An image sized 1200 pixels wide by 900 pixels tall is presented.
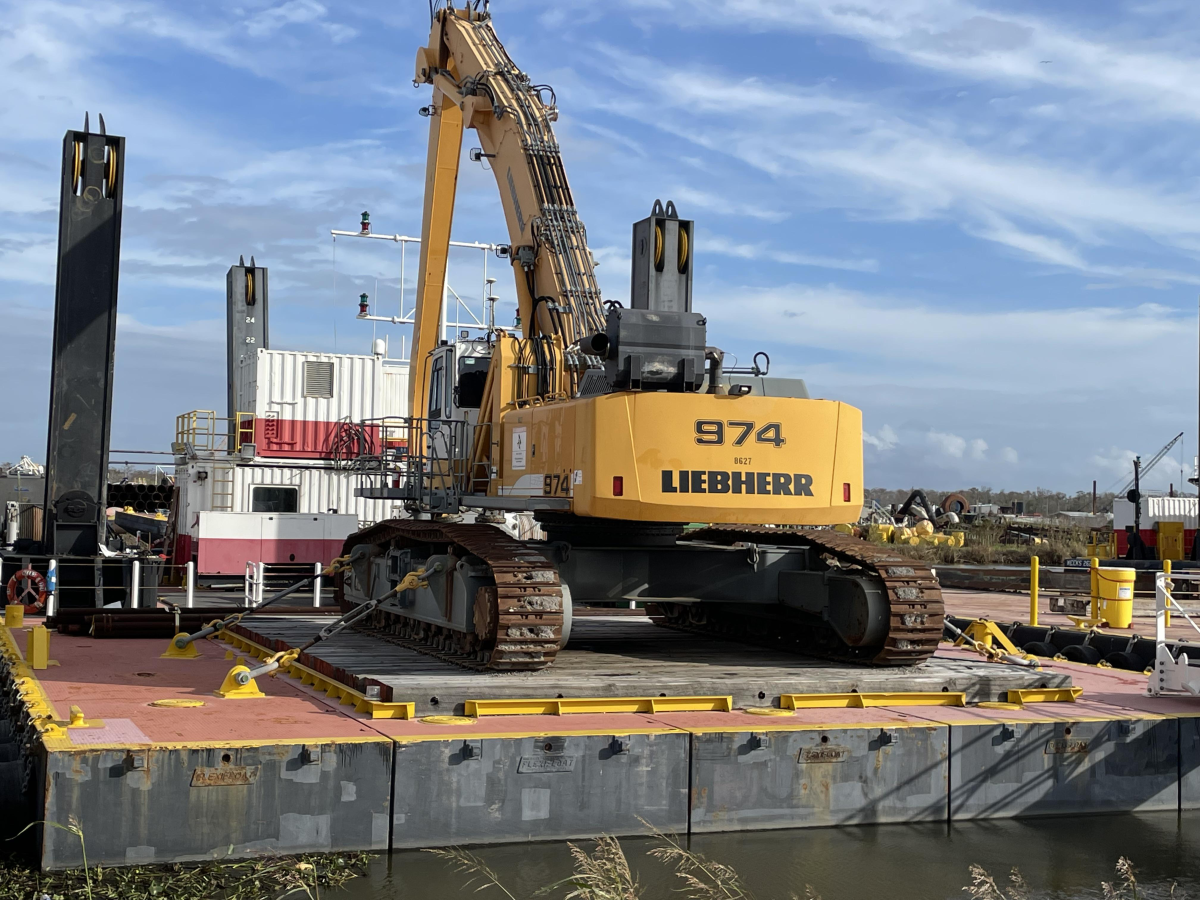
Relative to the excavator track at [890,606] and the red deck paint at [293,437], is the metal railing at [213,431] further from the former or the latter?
the excavator track at [890,606]

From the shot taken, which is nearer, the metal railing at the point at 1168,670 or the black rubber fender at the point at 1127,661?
the metal railing at the point at 1168,670

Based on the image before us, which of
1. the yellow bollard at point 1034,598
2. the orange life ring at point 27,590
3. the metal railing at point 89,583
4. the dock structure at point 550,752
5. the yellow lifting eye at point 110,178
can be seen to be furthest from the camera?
the yellow bollard at point 1034,598

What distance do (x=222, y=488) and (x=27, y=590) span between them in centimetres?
1231

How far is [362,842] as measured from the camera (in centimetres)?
845

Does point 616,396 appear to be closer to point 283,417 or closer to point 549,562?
point 549,562

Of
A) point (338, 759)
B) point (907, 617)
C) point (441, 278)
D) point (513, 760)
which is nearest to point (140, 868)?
point (338, 759)

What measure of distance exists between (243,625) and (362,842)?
7.97 m

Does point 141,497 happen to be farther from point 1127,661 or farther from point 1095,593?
point 1127,661

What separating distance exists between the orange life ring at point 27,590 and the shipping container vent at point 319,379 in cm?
1424

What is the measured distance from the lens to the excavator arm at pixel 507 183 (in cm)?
1373

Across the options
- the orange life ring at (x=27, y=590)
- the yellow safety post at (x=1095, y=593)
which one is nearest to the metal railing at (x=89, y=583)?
the orange life ring at (x=27, y=590)

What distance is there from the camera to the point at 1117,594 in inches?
775

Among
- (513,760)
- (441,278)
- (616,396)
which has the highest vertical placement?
(441,278)

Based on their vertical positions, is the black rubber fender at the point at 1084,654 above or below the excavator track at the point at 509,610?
below
